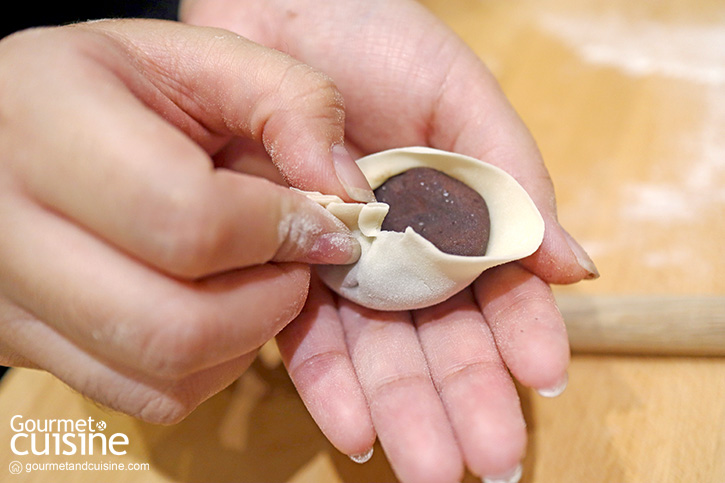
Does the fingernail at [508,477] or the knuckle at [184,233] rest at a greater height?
the knuckle at [184,233]

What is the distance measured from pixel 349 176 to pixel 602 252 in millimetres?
789

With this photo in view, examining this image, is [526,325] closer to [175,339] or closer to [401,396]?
[401,396]

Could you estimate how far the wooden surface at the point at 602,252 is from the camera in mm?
1000

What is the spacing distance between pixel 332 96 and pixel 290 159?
0.12m

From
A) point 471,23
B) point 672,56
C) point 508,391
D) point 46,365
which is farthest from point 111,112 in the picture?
point 672,56

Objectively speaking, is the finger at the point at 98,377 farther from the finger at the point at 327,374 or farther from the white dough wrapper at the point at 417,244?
the white dough wrapper at the point at 417,244

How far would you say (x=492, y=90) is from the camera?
110cm

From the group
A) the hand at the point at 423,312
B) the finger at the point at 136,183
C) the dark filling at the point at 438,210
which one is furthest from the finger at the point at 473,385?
the finger at the point at 136,183

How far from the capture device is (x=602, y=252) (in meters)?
1.30

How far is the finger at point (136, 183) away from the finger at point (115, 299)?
0.09 feet

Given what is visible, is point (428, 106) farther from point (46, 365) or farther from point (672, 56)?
point (672, 56)

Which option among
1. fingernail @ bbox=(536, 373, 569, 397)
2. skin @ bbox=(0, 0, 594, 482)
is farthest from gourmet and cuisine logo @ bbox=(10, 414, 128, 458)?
fingernail @ bbox=(536, 373, 569, 397)

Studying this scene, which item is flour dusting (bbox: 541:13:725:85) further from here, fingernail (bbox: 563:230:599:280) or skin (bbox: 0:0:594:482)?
fingernail (bbox: 563:230:599:280)

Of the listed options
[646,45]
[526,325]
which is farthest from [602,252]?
[646,45]
